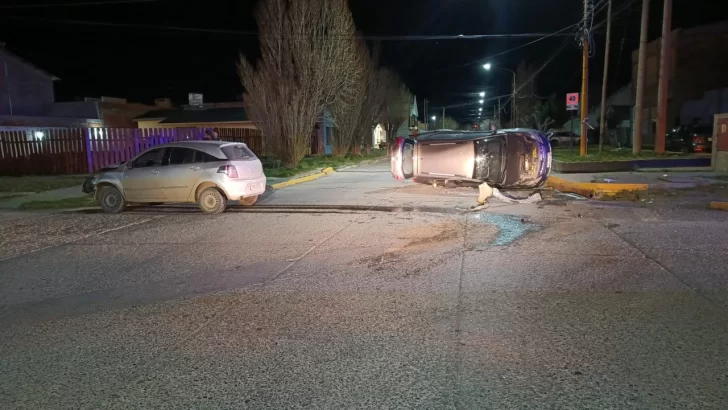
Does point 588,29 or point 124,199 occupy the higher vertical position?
point 588,29

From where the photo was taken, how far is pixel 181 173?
11.4m

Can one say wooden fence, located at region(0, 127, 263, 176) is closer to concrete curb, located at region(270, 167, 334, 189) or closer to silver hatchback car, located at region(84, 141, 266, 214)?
concrete curb, located at region(270, 167, 334, 189)

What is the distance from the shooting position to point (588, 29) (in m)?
21.5

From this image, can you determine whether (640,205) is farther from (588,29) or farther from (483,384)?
(588,29)

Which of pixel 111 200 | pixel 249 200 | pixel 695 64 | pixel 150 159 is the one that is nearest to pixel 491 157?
pixel 249 200

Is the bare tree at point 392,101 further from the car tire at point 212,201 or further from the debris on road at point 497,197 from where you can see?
the car tire at point 212,201

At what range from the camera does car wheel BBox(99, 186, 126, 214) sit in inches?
469

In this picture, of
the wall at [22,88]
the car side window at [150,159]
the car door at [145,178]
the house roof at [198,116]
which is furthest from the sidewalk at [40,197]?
the wall at [22,88]

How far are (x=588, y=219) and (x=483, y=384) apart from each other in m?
7.11

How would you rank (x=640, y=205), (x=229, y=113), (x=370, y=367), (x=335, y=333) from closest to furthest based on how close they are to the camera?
1. (x=370, y=367)
2. (x=335, y=333)
3. (x=640, y=205)
4. (x=229, y=113)

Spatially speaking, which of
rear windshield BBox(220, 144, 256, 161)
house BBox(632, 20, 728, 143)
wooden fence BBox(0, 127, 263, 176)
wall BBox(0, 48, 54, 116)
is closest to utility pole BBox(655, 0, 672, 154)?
house BBox(632, 20, 728, 143)

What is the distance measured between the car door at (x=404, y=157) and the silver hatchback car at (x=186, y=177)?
163 inches

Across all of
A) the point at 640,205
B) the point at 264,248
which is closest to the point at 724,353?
the point at 264,248

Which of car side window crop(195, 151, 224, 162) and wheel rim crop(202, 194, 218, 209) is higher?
car side window crop(195, 151, 224, 162)
